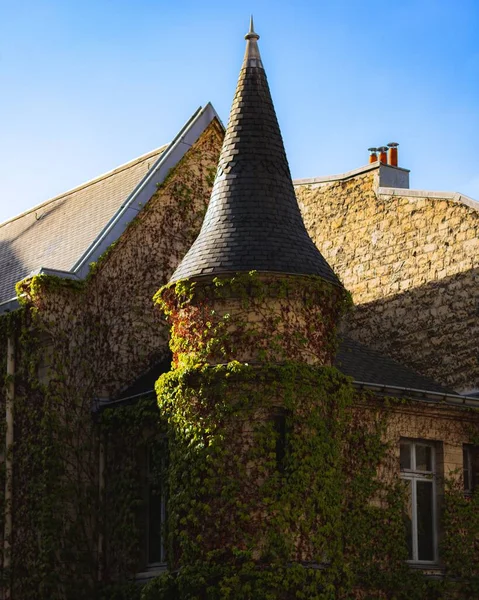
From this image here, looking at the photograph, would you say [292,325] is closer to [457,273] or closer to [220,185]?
[220,185]

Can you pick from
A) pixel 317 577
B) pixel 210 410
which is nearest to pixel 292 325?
pixel 210 410

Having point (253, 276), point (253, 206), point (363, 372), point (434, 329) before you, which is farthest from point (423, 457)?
point (253, 206)

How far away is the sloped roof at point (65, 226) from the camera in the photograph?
75.3 ft

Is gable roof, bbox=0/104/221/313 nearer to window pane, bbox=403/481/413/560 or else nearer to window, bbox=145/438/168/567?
window, bbox=145/438/168/567

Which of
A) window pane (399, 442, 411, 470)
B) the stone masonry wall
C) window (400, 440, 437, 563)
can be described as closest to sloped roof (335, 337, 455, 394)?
the stone masonry wall

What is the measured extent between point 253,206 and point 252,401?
2.90 metres

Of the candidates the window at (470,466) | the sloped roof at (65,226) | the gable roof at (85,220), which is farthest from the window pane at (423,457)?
the sloped roof at (65,226)

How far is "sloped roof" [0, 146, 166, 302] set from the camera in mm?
22953

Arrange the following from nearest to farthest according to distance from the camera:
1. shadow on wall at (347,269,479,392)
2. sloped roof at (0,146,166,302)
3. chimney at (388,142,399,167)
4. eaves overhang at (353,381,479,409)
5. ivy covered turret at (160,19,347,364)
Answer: ivy covered turret at (160,19,347,364), eaves overhang at (353,381,479,409), shadow on wall at (347,269,479,392), sloped roof at (0,146,166,302), chimney at (388,142,399,167)

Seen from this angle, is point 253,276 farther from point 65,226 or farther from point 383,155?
point 383,155

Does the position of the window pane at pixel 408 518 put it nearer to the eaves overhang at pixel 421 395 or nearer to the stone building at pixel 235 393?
the stone building at pixel 235 393

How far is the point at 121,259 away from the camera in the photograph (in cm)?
2189

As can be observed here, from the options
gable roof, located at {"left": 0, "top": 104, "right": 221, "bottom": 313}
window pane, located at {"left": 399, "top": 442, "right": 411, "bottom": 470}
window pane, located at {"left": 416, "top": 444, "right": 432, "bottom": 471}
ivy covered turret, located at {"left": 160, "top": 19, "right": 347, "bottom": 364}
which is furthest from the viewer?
gable roof, located at {"left": 0, "top": 104, "right": 221, "bottom": 313}

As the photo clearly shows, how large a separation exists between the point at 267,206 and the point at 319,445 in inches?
138
